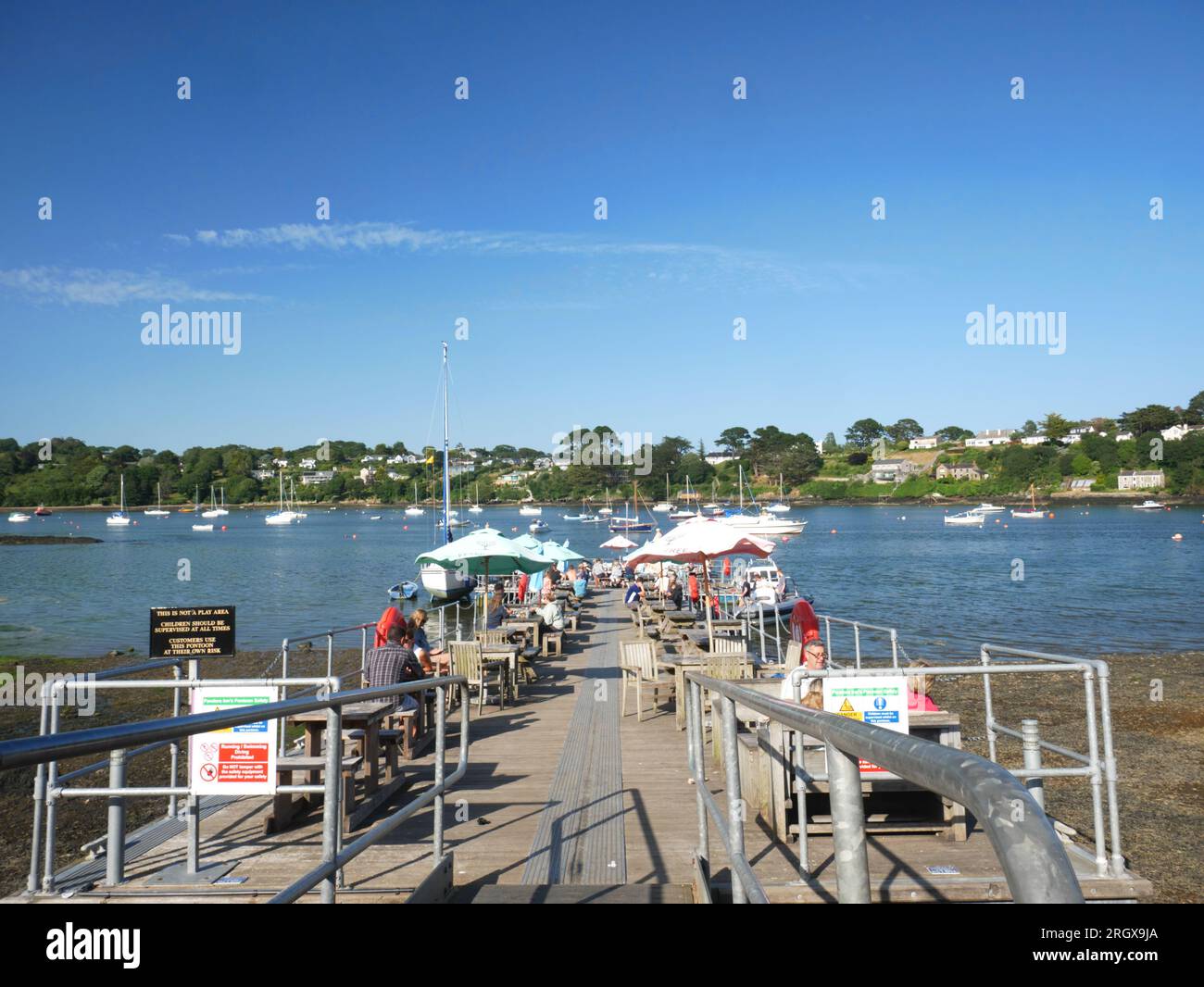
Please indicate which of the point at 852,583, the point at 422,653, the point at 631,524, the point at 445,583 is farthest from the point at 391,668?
the point at 631,524

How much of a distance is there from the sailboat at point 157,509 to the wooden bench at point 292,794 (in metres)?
182

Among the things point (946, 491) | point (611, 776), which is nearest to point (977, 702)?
point (611, 776)

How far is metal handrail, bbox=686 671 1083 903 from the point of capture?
3.16ft

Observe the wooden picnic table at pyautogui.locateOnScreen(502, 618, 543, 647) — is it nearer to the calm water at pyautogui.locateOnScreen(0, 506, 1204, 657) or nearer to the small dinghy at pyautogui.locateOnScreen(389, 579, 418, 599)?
the small dinghy at pyautogui.locateOnScreen(389, 579, 418, 599)

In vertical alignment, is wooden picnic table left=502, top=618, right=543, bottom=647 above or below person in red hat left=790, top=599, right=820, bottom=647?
below

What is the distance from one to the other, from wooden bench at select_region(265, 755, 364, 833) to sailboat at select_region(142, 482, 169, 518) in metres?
182

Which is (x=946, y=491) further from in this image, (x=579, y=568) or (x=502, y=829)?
(x=502, y=829)

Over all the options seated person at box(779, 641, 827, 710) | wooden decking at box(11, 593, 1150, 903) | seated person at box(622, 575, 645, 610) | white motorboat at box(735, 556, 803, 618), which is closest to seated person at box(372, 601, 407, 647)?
wooden decking at box(11, 593, 1150, 903)

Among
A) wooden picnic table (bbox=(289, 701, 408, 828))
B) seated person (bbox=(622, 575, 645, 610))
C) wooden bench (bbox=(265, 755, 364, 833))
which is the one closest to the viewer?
wooden bench (bbox=(265, 755, 364, 833))

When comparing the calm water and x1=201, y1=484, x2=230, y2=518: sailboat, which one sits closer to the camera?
the calm water
